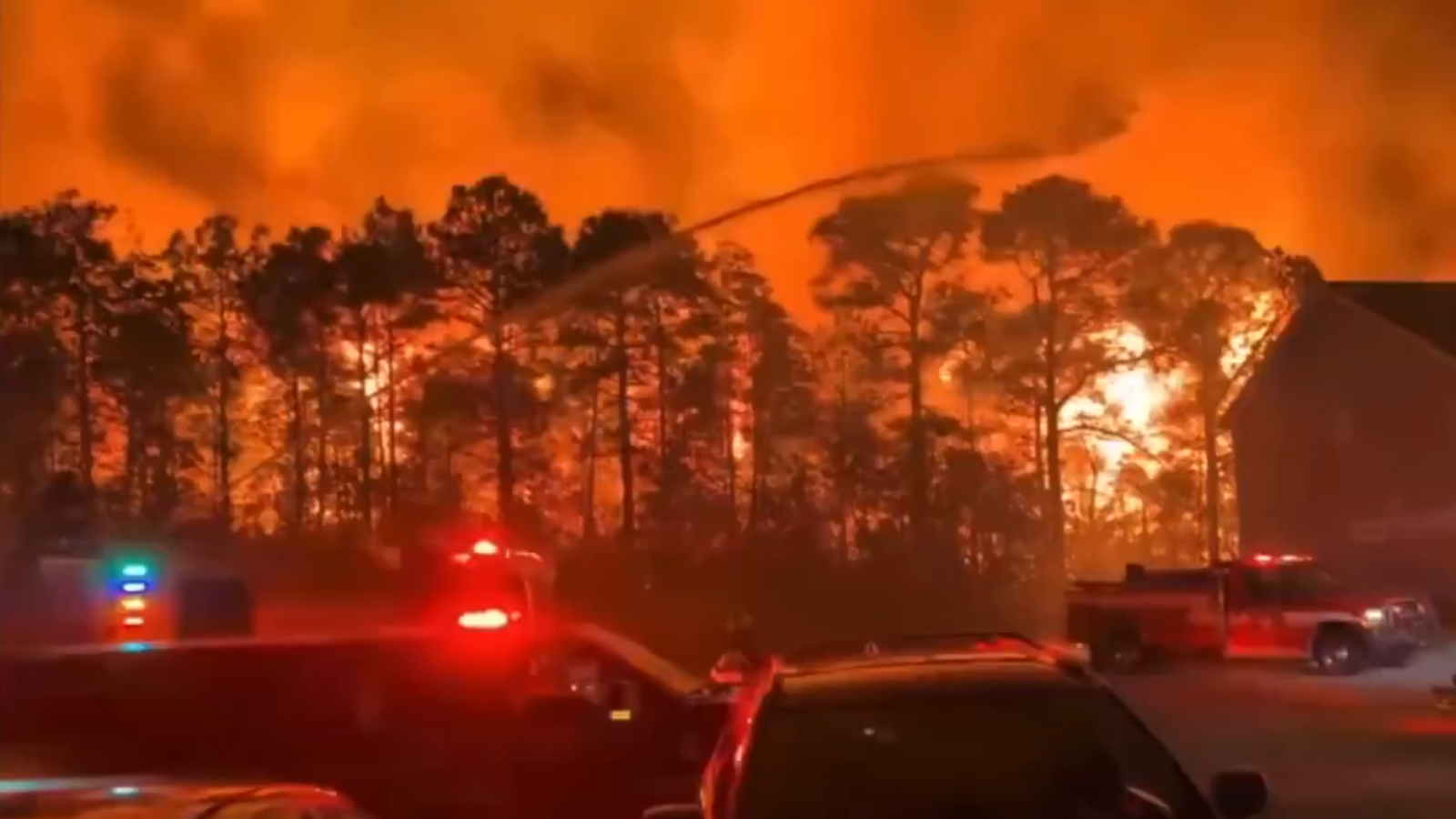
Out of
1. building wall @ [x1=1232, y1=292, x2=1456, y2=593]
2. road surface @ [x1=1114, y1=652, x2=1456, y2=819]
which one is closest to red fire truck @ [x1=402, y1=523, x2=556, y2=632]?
road surface @ [x1=1114, y1=652, x2=1456, y2=819]

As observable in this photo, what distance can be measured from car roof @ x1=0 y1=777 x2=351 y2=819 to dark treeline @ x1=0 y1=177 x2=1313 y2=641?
2904cm

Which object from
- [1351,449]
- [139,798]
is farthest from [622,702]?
[1351,449]

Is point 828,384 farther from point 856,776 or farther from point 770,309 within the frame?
point 856,776

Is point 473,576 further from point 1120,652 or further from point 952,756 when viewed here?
point 952,756

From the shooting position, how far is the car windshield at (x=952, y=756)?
5.77 meters

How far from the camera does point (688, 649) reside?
27547 mm

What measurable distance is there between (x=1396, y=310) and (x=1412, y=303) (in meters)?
0.41

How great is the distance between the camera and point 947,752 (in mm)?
6004

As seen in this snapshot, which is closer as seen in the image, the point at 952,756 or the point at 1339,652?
the point at 952,756

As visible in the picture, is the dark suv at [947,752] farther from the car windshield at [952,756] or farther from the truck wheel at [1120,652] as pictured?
the truck wheel at [1120,652]

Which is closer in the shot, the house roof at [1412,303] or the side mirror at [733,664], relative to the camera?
the side mirror at [733,664]

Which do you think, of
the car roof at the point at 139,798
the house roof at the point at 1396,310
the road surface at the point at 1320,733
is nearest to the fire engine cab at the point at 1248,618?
the road surface at the point at 1320,733

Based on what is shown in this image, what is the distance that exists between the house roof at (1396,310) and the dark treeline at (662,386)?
0.61 meters

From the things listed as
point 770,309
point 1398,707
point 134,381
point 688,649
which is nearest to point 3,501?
point 134,381
